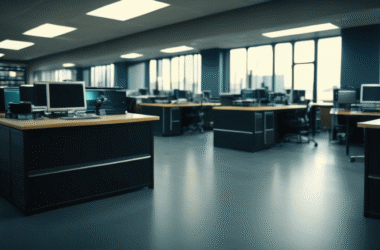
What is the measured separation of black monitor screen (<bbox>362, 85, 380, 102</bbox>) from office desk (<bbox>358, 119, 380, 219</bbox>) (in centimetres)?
418

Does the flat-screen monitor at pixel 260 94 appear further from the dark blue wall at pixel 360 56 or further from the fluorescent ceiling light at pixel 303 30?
the dark blue wall at pixel 360 56

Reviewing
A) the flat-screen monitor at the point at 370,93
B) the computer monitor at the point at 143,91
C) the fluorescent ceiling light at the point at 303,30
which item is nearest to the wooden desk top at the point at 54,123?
the flat-screen monitor at the point at 370,93

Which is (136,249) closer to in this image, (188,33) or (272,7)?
(272,7)

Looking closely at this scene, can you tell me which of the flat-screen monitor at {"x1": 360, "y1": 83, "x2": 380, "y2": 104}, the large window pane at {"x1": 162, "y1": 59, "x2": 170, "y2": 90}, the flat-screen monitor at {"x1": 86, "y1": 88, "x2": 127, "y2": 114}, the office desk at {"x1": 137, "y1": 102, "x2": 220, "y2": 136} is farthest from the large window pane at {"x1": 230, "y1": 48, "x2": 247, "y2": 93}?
the flat-screen monitor at {"x1": 86, "y1": 88, "x2": 127, "y2": 114}

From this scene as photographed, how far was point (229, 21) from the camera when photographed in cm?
829

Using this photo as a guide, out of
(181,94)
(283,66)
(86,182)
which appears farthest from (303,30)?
(86,182)

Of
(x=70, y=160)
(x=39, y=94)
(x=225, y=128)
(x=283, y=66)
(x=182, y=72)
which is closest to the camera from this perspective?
(x=70, y=160)

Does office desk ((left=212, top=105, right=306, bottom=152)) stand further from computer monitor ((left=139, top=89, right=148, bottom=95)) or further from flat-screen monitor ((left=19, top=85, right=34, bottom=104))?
computer monitor ((left=139, top=89, right=148, bottom=95))

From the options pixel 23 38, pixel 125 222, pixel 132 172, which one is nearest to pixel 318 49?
pixel 132 172

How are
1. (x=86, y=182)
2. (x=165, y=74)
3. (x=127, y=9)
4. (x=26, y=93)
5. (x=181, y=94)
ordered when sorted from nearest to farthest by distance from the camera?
1. (x=86, y=182)
2. (x=26, y=93)
3. (x=127, y=9)
4. (x=181, y=94)
5. (x=165, y=74)

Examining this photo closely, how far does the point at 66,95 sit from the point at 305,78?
30.4 feet

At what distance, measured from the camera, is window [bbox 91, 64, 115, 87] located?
1767 cm

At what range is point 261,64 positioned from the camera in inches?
469

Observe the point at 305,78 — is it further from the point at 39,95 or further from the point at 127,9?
the point at 39,95
